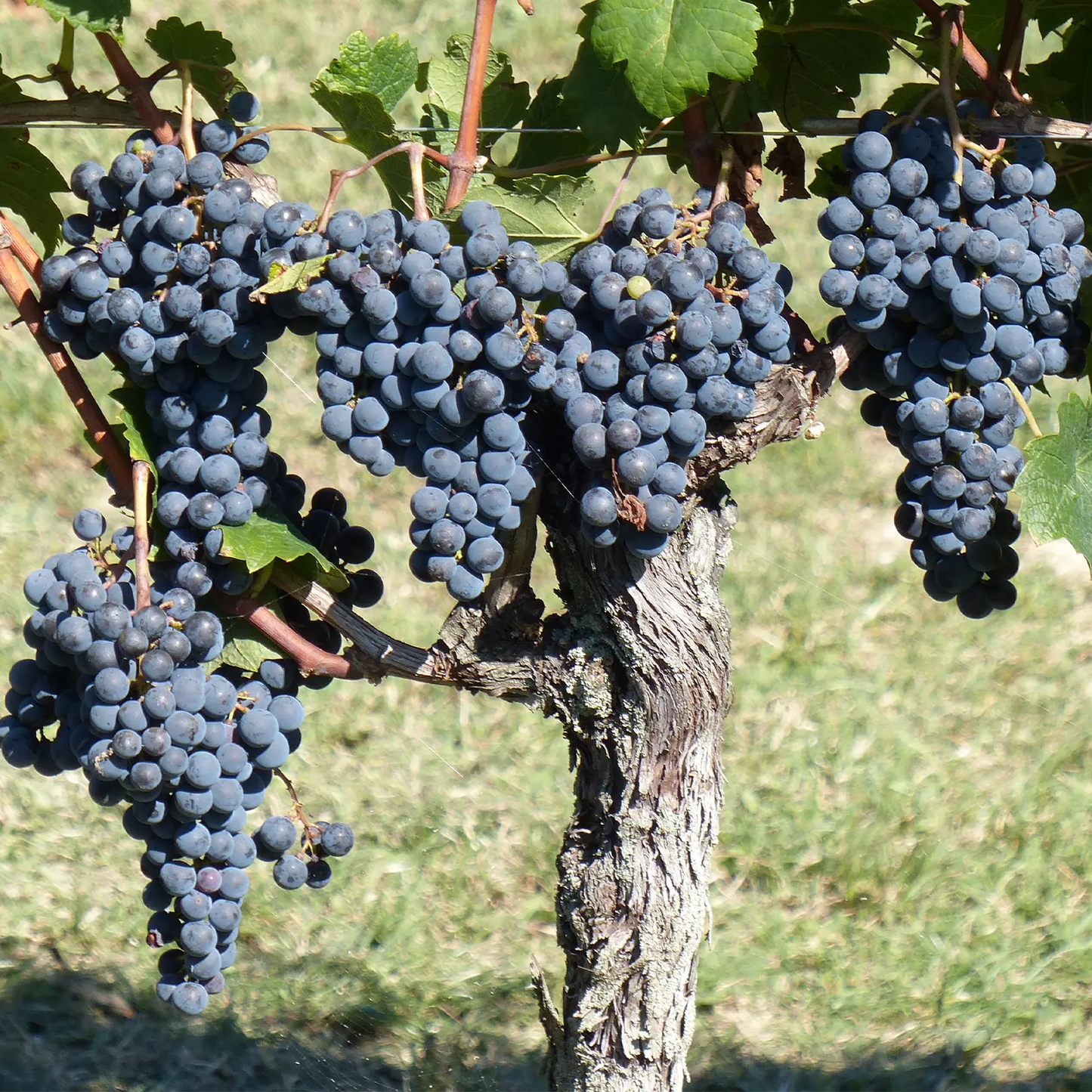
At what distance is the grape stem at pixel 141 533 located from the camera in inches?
52.0

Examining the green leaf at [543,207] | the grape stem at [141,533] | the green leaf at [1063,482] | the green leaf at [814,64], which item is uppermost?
the green leaf at [814,64]

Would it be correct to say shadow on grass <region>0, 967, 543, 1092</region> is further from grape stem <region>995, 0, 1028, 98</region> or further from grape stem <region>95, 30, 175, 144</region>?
grape stem <region>995, 0, 1028, 98</region>

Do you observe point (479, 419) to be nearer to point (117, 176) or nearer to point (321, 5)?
point (117, 176)

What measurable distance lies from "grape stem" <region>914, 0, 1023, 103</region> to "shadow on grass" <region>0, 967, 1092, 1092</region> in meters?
1.94

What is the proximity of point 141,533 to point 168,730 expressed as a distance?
0.67ft

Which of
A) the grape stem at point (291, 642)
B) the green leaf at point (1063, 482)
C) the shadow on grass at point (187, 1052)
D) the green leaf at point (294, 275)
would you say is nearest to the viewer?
the green leaf at point (294, 275)

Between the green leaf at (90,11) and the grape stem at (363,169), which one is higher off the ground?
the green leaf at (90,11)

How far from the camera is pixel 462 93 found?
1.40 m

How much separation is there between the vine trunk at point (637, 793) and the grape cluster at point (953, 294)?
27cm

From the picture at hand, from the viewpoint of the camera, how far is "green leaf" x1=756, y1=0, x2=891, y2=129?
1.44 meters

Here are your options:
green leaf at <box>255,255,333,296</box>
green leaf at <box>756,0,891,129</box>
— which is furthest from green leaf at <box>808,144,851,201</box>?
green leaf at <box>255,255,333,296</box>

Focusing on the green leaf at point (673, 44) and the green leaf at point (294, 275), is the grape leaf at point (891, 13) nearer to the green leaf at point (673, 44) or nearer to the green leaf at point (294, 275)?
the green leaf at point (673, 44)

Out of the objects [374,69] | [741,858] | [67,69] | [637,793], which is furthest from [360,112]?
[741,858]

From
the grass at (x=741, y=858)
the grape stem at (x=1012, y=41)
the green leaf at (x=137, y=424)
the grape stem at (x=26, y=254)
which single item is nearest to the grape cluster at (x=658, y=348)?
the grape stem at (x=1012, y=41)
